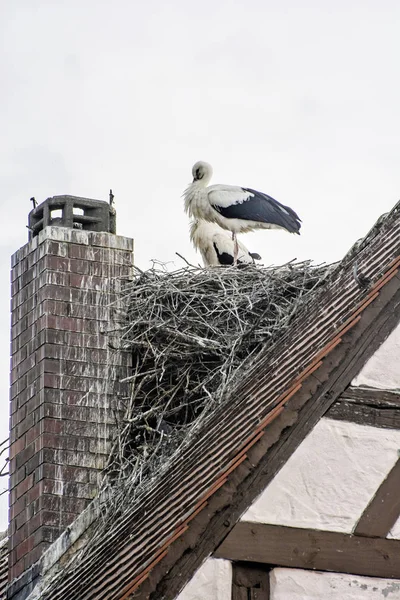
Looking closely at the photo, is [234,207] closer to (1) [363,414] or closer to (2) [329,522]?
(1) [363,414]

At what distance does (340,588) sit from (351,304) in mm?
2085

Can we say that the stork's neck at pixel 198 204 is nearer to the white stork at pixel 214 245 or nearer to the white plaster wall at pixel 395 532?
the white stork at pixel 214 245

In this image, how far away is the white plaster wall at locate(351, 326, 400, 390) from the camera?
27.6 feet

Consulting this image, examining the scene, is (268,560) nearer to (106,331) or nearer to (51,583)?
(51,583)

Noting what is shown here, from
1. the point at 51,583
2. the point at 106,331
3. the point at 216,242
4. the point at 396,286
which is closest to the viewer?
the point at 396,286

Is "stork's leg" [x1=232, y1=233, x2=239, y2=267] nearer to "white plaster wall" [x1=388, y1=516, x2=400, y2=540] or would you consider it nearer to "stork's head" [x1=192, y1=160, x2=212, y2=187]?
"stork's head" [x1=192, y1=160, x2=212, y2=187]

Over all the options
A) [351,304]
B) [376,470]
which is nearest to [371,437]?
[376,470]

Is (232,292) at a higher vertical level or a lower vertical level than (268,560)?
higher

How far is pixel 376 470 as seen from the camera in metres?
8.10

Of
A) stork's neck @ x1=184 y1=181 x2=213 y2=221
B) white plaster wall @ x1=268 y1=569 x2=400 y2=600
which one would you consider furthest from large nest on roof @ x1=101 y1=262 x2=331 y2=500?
white plaster wall @ x1=268 y1=569 x2=400 y2=600

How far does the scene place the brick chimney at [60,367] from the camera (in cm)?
1098

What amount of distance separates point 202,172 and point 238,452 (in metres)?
9.79

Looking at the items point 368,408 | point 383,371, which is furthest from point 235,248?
point 368,408

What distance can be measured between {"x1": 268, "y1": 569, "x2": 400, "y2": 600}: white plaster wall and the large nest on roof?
11.3 ft
